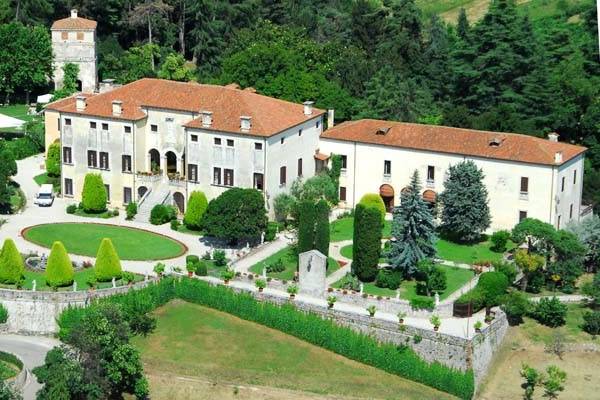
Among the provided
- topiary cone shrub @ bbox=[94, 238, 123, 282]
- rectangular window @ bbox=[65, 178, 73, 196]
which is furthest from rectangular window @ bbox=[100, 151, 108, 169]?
topiary cone shrub @ bbox=[94, 238, 123, 282]

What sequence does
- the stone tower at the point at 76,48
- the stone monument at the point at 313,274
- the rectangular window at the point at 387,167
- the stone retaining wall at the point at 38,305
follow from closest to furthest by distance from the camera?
1. the stone retaining wall at the point at 38,305
2. the stone monument at the point at 313,274
3. the rectangular window at the point at 387,167
4. the stone tower at the point at 76,48

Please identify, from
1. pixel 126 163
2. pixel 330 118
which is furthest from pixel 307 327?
pixel 330 118

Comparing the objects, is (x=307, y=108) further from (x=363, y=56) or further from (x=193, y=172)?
(x=363, y=56)

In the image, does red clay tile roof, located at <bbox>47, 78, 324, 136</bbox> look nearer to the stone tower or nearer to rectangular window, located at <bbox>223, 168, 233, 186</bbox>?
rectangular window, located at <bbox>223, 168, 233, 186</bbox>

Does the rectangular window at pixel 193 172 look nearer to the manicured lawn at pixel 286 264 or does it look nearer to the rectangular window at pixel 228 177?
the rectangular window at pixel 228 177

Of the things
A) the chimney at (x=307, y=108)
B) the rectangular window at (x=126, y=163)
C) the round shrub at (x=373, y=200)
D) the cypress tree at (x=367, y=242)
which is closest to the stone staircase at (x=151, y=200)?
the rectangular window at (x=126, y=163)

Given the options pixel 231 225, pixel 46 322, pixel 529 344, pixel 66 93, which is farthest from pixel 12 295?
pixel 66 93
